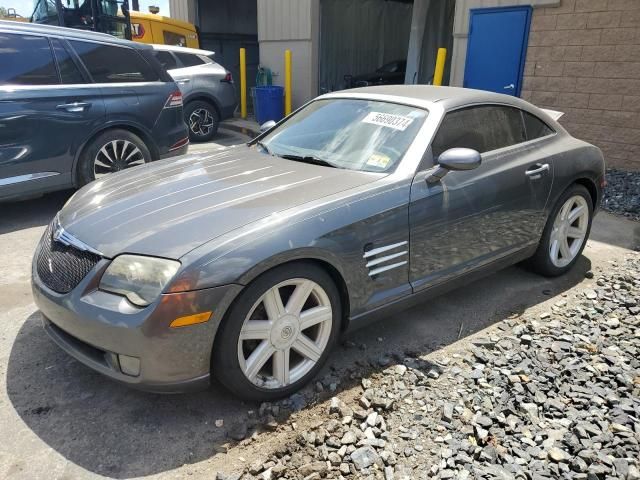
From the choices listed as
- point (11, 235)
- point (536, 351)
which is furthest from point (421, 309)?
point (11, 235)

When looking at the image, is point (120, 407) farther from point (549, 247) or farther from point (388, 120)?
point (549, 247)

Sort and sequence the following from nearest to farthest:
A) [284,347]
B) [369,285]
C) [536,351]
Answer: [284,347]
[369,285]
[536,351]

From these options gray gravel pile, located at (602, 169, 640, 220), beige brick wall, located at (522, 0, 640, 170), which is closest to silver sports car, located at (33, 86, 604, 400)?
gray gravel pile, located at (602, 169, 640, 220)

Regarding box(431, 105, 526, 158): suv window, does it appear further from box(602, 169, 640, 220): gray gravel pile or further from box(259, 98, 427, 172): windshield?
box(602, 169, 640, 220): gray gravel pile

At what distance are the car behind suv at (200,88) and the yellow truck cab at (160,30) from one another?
330 centimetres

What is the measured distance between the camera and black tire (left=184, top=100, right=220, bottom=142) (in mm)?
9875

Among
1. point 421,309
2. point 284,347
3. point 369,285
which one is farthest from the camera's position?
point 421,309

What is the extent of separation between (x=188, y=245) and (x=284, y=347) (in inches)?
27.7

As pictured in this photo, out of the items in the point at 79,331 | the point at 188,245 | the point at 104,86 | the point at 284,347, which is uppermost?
the point at 104,86

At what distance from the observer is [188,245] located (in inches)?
94.8

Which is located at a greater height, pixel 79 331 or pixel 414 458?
pixel 79 331

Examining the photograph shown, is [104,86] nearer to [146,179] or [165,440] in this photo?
[146,179]

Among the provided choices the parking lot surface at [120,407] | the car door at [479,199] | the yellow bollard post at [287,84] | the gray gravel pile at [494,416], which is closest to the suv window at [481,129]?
the car door at [479,199]

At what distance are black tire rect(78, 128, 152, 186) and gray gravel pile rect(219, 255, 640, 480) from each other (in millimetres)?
3823
